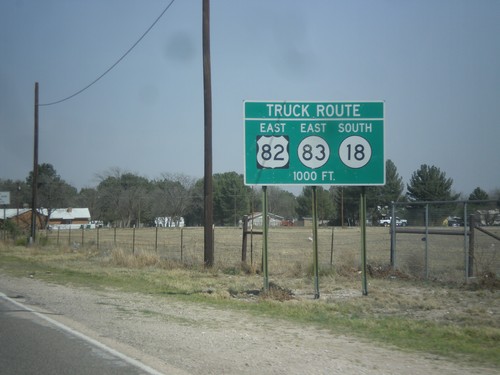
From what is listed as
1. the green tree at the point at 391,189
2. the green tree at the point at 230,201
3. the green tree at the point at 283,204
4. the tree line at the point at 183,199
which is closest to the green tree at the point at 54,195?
the tree line at the point at 183,199

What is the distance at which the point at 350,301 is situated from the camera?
13.6 meters

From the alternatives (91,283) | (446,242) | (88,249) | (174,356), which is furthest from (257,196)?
(174,356)

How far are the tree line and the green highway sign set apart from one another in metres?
38.7

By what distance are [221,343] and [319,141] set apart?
720 cm

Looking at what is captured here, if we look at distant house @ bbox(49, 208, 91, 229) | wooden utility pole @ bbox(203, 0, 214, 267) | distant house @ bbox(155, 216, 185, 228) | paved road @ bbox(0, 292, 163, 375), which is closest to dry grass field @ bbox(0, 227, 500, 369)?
wooden utility pole @ bbox(203, 0, 214, 267)

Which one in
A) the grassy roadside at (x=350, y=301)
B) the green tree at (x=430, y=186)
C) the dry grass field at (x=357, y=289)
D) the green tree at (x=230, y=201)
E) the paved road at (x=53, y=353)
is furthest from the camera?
the green tree at (x=230, y=201)

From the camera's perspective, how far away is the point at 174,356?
8.07 m

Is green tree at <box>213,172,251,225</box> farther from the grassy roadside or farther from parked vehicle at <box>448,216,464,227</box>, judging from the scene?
parked vehicle at <box>448,216,464,227</box>

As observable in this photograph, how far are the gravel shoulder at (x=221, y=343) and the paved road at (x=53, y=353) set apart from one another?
0.92 ft

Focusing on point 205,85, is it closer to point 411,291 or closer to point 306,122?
point 306,122

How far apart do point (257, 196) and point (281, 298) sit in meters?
60.2

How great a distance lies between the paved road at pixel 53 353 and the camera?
726 centimetres

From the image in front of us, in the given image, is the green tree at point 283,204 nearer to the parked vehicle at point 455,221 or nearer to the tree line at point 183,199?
the tree line at point 183,199

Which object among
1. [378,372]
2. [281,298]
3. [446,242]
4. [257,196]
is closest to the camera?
[378,372]
